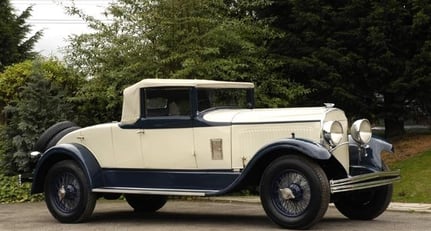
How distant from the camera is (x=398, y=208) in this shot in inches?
422

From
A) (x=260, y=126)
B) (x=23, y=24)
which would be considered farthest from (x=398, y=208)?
(x=23, y=24)

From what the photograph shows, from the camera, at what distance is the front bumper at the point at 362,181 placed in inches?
318

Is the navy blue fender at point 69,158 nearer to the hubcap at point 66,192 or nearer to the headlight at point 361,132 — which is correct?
the hubcap at point 66,192

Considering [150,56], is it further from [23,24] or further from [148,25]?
[23,24]

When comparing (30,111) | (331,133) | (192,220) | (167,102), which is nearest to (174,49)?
(30,111)

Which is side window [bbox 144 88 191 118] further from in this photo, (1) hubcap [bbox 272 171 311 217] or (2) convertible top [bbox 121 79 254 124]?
(1) hubcap [bbox 272 171 311 217]

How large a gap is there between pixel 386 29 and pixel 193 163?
7.31 m

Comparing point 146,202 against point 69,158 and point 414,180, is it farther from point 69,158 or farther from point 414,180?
point 414,180

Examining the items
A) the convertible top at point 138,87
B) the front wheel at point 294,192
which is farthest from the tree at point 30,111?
the front wheel at point 294,192

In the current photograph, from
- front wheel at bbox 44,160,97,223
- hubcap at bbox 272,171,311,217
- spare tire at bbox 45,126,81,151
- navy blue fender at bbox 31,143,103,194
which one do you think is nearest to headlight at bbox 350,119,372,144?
hubcap at bbox 272,171,311,217

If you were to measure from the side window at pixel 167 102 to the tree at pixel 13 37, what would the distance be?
16.9 m

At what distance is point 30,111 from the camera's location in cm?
1467

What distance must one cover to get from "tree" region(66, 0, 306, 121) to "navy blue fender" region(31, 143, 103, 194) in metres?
4.16

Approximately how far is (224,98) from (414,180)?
4.96m
